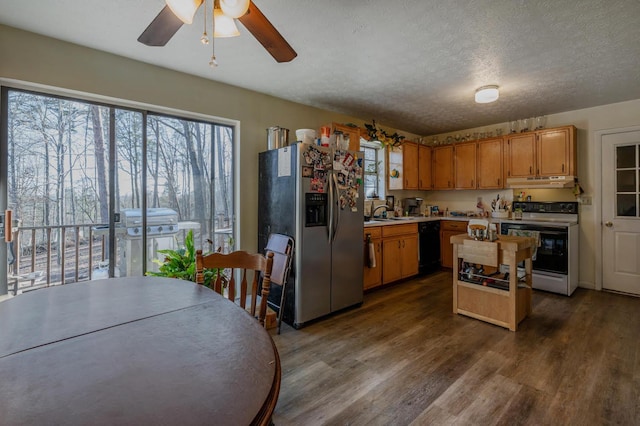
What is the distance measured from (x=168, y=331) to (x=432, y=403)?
1628 mm

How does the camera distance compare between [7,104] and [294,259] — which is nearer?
[7,104]

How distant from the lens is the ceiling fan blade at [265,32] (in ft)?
4.67

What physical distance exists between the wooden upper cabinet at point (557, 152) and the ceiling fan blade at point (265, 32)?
162 inches

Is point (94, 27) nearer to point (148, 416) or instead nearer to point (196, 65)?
point (196, 65)

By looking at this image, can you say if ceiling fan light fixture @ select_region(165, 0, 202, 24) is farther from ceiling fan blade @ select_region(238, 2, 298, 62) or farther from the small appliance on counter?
the small appliance on counter

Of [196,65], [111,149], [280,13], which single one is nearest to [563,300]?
[280,13]

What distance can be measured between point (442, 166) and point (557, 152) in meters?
1.68

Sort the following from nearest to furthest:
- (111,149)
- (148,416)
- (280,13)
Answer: (148,416)
(280,13)
(111,149)

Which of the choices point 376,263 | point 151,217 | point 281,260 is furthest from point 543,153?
point 151,217

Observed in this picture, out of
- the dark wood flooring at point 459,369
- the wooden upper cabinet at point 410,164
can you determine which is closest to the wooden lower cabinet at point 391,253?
the dark wood flooring at point 459,369

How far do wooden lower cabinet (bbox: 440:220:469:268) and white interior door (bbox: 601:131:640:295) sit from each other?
1812 millimetres

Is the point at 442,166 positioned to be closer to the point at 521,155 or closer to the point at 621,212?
the point at 521,155

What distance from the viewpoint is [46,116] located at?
244 centimetres

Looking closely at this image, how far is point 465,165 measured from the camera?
509 cm
